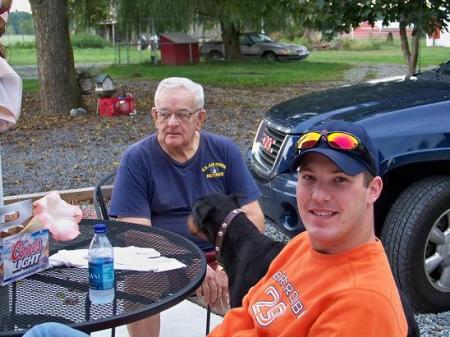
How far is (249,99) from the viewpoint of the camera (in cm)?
1586

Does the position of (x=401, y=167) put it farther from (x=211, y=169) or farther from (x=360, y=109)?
(x=211, y=169)

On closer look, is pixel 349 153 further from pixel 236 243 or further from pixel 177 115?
pixel 177 115

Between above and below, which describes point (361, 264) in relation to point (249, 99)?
above

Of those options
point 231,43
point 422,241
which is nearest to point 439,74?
point 422,241

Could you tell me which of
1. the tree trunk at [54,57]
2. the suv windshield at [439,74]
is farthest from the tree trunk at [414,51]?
the tree trunk at [54,57]

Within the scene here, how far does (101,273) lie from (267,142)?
2.81 metres

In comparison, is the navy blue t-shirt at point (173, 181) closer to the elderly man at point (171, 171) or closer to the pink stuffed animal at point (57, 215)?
the elderly man at point (171, 171)

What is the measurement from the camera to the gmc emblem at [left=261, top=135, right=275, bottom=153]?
4988 millimetres

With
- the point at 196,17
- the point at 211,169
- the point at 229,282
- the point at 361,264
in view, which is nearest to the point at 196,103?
the point at 211,169

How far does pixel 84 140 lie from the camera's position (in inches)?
411

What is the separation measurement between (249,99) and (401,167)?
1175cm

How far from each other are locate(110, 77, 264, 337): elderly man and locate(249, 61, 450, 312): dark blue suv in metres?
0.70

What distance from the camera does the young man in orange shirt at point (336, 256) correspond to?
175cm

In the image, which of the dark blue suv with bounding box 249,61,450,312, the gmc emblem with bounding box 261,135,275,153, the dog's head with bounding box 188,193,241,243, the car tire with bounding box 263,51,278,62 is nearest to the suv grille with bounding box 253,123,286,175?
the gmc emblem with bounding box 261,135,275,153
